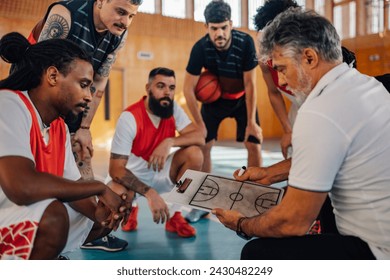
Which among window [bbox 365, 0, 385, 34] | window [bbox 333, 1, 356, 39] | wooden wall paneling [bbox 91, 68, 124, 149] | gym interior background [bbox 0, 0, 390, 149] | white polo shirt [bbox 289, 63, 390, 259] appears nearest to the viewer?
white polo shirt [bbox 289, 63, 390, 259]

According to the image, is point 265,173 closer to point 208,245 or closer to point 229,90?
point 208,245

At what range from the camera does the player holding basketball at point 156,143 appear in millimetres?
2311

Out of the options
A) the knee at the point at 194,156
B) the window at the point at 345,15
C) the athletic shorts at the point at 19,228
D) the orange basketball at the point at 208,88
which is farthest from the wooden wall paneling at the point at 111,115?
the athletic shorts at the point at 19,228

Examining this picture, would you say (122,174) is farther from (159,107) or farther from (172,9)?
(172,9)

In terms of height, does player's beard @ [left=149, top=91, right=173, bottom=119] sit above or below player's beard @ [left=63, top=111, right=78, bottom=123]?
below

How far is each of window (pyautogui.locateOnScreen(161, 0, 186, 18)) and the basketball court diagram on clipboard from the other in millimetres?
6868

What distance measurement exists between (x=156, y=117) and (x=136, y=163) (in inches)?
12.4

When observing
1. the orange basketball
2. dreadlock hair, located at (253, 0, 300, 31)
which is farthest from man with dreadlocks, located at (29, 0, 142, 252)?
the orange basketball

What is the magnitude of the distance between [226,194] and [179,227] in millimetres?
907

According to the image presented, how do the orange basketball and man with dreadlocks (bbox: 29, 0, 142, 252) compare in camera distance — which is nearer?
man with dreadlocks (bbox: 29, 0, 142, 252)

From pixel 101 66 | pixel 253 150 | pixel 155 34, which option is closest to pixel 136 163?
pixel 101 66

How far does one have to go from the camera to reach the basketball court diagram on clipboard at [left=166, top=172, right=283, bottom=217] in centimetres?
135

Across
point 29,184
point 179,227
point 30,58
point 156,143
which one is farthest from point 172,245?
point 30,58

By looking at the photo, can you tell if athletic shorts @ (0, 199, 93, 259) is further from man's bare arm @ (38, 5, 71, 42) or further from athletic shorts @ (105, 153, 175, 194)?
athletic shorts @ (105, 153, 175, 194)
